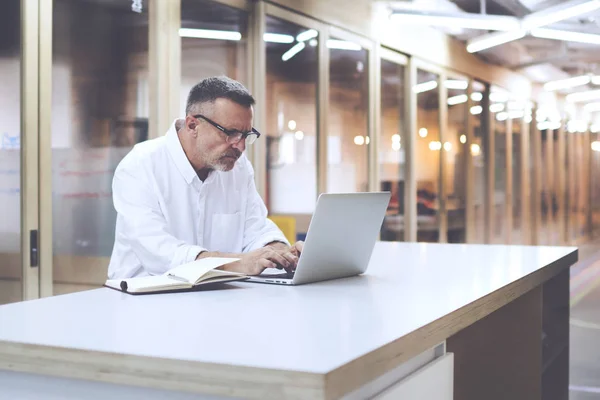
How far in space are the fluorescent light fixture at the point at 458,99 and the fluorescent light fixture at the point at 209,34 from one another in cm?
492

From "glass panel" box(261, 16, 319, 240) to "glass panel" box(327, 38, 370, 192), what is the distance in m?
0.26

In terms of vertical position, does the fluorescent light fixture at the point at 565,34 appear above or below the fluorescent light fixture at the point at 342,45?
above

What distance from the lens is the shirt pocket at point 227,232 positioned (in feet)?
9.40

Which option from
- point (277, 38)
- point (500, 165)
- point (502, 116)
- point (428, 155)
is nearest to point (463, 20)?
point (277, 38)

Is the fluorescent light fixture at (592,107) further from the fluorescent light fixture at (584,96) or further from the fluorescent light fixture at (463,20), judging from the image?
the fluorescent light fixture at (463,20)

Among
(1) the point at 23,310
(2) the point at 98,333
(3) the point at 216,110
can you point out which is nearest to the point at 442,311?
(2) the point at 98,333

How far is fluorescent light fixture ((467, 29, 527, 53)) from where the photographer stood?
7816 millimetres

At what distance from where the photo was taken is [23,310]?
1.61 meters

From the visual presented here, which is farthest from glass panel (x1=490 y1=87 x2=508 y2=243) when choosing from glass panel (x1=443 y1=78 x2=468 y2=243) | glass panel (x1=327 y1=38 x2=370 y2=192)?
glass panel (x1=327 y1=38 x2=370 y2=192)

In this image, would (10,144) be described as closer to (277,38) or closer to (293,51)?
(277,38)

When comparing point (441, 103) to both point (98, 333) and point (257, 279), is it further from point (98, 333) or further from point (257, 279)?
point (98, 333)

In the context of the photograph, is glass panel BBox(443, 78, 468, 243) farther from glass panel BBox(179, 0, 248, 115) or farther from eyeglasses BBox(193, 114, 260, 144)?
eyeglasses BBox(193, 114, 260, 144)

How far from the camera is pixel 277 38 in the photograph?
5.72 meters

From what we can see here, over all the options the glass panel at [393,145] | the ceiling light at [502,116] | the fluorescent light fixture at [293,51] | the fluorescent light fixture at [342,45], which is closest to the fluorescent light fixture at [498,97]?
the ceiling light at [502,116]
